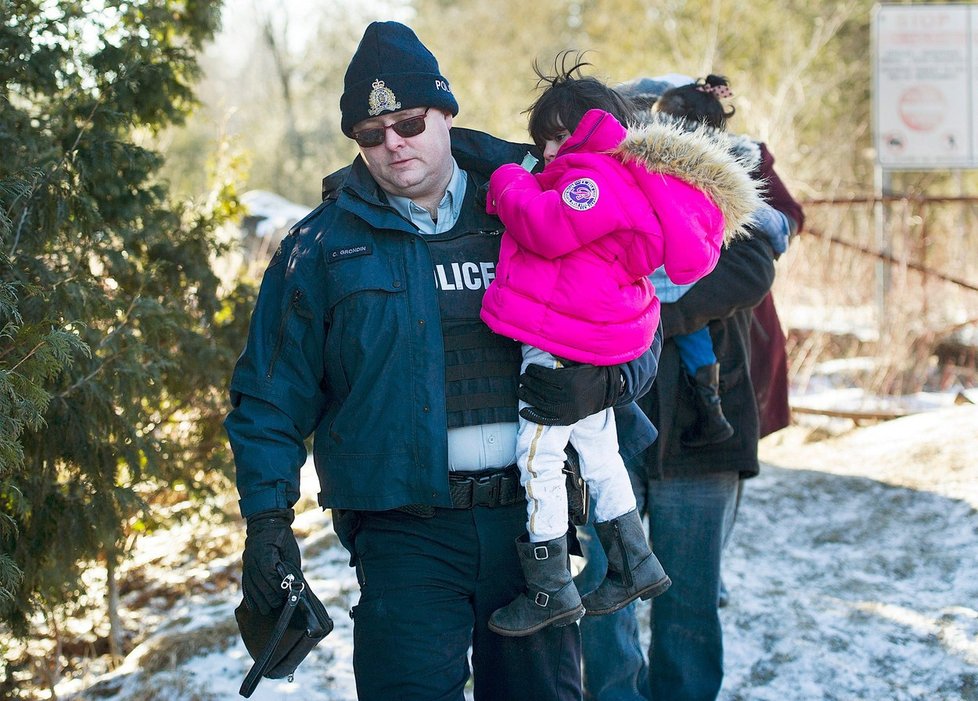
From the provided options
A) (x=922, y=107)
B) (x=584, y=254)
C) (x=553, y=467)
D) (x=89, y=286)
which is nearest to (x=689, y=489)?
(x=553, y=467)

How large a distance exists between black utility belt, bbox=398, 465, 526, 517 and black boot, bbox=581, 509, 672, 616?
32 centimetres

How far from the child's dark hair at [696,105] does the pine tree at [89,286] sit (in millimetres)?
1876

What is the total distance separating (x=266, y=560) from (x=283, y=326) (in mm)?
583

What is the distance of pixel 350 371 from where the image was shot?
259 centimetres

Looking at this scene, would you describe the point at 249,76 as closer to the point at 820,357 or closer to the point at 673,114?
the point at 820,357

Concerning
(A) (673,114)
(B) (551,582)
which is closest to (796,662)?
(B) (551,582)

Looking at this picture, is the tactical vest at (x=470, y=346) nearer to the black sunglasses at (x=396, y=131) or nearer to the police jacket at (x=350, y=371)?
the police jacket at (x=350, y=371)

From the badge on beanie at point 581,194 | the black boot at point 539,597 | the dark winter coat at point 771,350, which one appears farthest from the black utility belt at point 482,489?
the dark winter coat at point 771,350

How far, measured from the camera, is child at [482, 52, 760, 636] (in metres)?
2.47

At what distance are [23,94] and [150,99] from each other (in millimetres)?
559

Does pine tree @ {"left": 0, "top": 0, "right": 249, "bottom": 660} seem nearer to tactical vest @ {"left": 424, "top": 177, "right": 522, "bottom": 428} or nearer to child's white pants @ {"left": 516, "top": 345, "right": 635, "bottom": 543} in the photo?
tactical vest @ {"left": 424, "top": 177, "right": 522, "bottom": 428}

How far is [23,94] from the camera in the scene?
3424 mm

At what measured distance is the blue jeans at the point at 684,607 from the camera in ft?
11.1

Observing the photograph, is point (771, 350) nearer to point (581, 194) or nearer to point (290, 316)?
point (581, 194)
